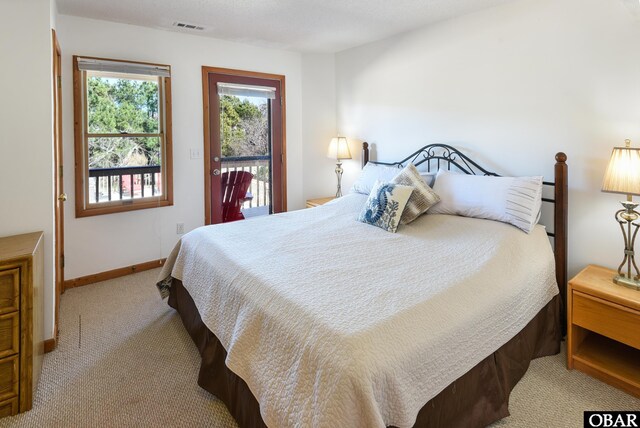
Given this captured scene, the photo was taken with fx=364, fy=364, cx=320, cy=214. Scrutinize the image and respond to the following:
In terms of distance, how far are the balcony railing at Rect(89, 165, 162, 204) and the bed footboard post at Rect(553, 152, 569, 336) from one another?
3.52m

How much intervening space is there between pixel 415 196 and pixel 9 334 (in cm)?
253

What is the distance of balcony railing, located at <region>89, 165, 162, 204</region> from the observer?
3.47 meters

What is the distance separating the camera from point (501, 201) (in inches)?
98.7

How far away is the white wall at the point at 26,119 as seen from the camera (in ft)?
6.80

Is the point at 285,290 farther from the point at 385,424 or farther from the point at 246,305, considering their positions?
the point at 385,424

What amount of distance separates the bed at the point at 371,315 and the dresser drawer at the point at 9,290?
2.81ft

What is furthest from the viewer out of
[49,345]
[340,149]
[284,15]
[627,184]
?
[340,149]

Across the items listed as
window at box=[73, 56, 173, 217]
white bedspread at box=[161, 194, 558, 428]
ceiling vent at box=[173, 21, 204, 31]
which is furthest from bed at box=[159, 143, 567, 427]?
ceiling vent at box=[173, 21, 204, 31]

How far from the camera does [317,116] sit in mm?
4617

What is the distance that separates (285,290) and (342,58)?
3.58m

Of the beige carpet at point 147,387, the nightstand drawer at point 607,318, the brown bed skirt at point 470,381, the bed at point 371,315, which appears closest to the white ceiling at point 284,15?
the bed at point 371,315

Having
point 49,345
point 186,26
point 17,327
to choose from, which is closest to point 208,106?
point 186,26

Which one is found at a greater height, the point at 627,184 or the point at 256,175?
the point at 256,175

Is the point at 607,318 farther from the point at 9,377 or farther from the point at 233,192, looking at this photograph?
the point at 233,192
